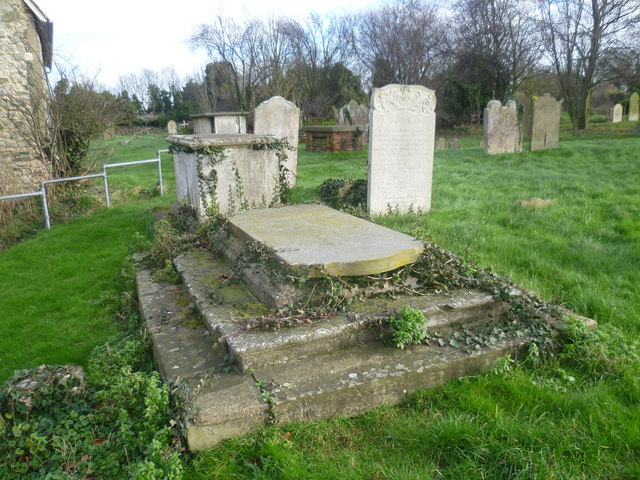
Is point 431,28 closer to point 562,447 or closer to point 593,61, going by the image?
point 593,61

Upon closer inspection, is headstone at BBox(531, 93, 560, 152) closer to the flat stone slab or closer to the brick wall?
the brick wall

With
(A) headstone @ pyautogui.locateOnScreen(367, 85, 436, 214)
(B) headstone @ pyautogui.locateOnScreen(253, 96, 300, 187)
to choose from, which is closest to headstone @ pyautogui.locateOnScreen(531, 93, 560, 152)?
(B) headstone @ pyautogui.locateOnScreen(253, 96, 300, 187)

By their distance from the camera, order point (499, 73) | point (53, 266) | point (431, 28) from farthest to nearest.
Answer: point (431, 28) < point (499, 73) < point (53, 266)

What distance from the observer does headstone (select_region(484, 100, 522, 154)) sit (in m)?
14.2

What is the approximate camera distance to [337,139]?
15.9m

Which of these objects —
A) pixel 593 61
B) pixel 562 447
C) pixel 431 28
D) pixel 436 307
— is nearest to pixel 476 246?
pixel 436 307

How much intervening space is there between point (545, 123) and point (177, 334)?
1442cm

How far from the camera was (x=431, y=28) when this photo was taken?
32312 millimetres

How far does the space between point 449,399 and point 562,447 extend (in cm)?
61

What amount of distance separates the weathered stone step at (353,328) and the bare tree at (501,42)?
26.9 meters

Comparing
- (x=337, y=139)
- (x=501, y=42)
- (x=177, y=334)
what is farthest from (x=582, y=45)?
(x=177, y=334)

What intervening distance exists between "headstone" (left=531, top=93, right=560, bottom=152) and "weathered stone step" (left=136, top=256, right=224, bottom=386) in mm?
13555

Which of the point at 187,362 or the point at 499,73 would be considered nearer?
the point at 187,362

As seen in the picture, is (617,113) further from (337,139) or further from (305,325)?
(305,325)
